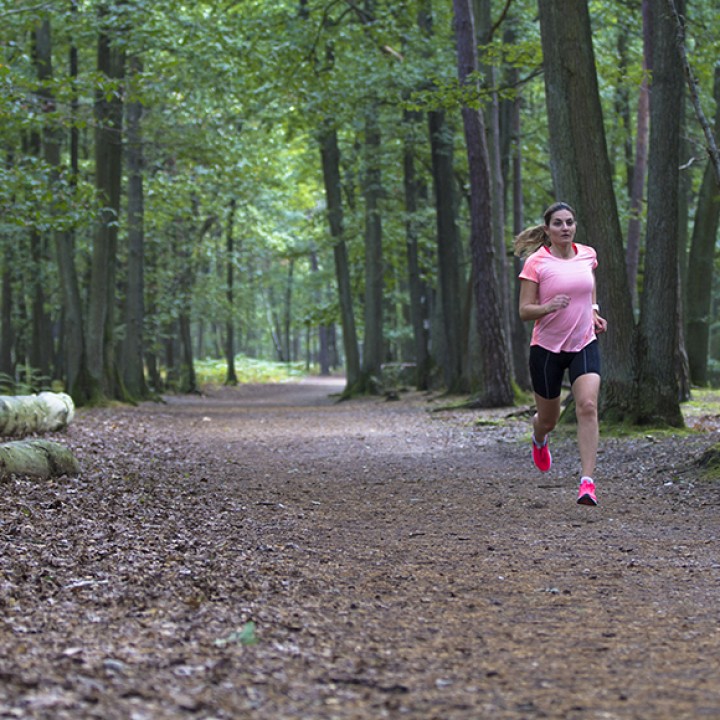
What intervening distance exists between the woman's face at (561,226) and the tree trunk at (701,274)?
14.4 meters

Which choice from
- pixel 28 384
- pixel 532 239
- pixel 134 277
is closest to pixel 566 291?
pixel 532 239

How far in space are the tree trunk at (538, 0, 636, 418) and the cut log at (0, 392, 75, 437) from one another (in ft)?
23.1

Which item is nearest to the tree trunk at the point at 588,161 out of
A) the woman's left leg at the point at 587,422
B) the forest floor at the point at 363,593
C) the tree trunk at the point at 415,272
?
the forest floor at the point at 363,593

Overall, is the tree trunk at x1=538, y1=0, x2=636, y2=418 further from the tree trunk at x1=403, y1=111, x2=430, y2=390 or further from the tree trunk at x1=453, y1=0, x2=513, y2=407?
the tree trunk at x1=403, y1=111, x2=430, y2=390

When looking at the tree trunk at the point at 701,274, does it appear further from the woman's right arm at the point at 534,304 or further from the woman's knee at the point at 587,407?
the woman's knee at the point at 587,407

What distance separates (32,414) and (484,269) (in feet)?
28.8

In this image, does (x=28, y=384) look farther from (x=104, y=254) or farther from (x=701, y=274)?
(x=701, y=274)

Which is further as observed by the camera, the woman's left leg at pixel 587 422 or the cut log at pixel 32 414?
the cut log at pixel 32 414

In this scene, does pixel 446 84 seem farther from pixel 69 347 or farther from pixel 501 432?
pixel 69 347

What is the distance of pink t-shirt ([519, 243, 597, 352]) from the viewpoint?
23.6 ft

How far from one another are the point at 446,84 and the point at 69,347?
1027cm

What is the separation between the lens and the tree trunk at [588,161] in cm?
1114

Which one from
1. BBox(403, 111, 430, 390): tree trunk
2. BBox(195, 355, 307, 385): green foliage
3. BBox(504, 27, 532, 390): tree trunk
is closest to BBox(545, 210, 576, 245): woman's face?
BBox(504, 27, 532, 390): tree trunk

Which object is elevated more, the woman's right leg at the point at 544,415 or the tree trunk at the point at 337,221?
the tree trunk at the point at 337,221
